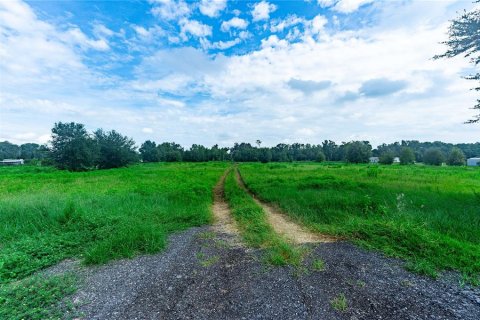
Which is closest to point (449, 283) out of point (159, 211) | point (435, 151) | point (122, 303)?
point (122, 303)

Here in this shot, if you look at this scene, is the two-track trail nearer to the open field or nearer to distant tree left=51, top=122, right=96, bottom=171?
the open field

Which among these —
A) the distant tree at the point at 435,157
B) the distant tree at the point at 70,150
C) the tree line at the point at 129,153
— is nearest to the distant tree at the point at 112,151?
the tree line at the point at 129,153

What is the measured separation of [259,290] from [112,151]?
5821 centimetres

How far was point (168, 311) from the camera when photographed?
3943 mm

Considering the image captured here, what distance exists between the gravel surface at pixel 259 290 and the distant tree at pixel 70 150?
155 feet

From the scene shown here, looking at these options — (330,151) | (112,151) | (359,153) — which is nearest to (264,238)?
(112,151)

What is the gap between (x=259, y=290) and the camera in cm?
450

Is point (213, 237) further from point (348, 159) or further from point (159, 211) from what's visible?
point (348, 159)

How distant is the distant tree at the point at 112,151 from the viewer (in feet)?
172

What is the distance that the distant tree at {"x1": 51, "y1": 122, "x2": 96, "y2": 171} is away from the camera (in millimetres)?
43469

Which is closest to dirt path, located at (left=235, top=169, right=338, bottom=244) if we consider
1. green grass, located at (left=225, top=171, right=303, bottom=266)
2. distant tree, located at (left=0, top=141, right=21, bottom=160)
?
green grass, located at (left=225, top=171, right=303, bottom=266)

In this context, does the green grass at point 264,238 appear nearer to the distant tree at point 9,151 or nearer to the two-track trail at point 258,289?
the two-track trail at point 258,289

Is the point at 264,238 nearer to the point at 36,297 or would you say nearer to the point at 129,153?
the point at 36,297

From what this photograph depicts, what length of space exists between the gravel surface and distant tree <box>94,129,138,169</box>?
53932 mm
